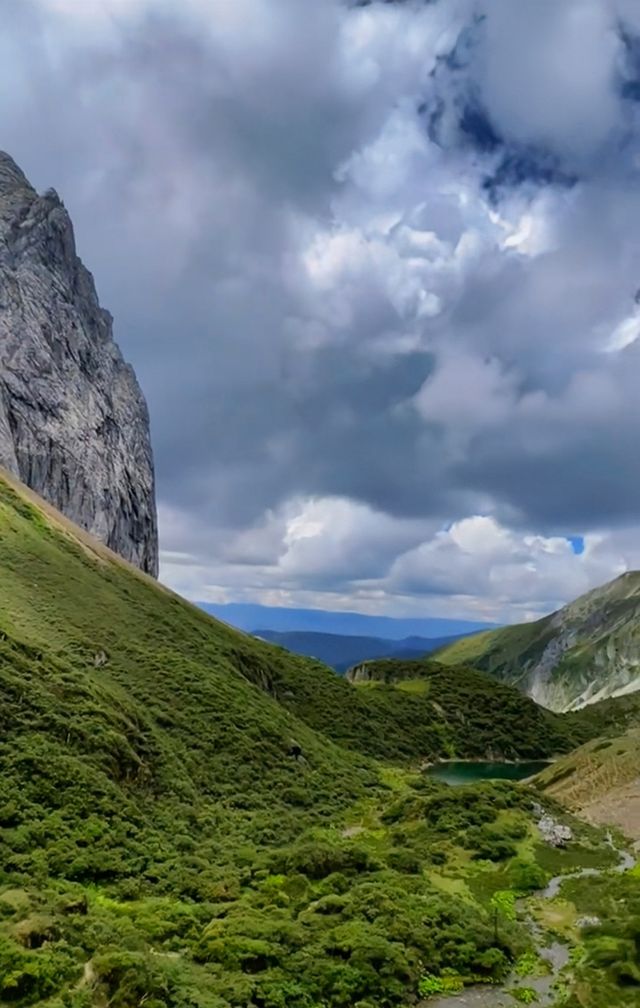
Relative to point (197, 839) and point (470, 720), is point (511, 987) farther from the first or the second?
point (470, 720)

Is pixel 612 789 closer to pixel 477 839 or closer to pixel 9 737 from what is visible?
pixel 477 839

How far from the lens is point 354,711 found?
486 ft

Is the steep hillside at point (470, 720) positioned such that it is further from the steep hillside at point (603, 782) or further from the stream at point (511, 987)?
the stream at point (511, 987)

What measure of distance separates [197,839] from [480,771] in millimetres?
99660

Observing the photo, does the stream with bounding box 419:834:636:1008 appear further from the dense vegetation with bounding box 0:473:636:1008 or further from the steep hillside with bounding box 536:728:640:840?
the steep hillside with bounding box 536:728:640:840

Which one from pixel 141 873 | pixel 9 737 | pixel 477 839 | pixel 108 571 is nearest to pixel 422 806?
pixel 477 839

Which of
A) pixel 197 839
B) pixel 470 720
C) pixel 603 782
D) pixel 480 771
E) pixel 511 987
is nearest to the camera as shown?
pixel 511 987

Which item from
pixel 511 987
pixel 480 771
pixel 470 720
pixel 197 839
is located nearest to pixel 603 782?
pixel 480 771

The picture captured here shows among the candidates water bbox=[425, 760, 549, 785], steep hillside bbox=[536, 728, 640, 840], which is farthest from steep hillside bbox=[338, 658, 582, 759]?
steep hillside bbox=[536, 728, 640, 840]

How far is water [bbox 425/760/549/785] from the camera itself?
13975cm

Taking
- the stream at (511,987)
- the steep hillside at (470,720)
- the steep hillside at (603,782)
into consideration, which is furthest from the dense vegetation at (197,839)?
the steep hillside at (470,720)

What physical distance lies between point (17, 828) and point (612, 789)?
7648 centimetres

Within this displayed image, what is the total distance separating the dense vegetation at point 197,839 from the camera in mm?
38219

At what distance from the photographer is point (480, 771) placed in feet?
500
